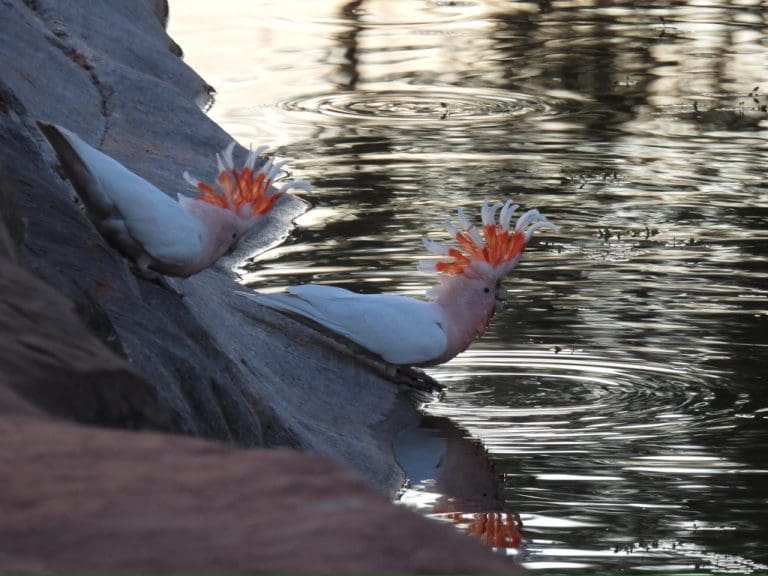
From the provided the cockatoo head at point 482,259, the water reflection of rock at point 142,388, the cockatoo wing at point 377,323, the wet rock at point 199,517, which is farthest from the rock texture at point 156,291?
the wet rock at point 199,517

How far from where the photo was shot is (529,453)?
20.0ft

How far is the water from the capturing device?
574 cm

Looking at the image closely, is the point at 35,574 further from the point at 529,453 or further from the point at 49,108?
the point at 49,108

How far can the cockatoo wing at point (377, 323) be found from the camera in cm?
679

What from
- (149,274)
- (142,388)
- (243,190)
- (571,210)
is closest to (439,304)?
(243,190)

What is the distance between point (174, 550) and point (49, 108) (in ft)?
19.4

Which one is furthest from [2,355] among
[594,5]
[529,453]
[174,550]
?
[594,5]

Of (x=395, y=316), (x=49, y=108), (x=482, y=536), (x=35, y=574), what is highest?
(x=49, y=108)

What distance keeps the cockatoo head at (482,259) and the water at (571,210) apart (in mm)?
351

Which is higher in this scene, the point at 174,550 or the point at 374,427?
the point at 174,550

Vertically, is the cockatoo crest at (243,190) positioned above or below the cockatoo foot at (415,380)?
above

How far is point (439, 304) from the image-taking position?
702 cm

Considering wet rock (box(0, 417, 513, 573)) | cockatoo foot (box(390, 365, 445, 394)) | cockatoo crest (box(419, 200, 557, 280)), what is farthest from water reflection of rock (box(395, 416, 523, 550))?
wet rock (box(0, 417, 513, 573))

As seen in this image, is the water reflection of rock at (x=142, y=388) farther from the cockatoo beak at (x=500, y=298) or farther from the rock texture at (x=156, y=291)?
the cockatoo beak at (x=500, y=298)
